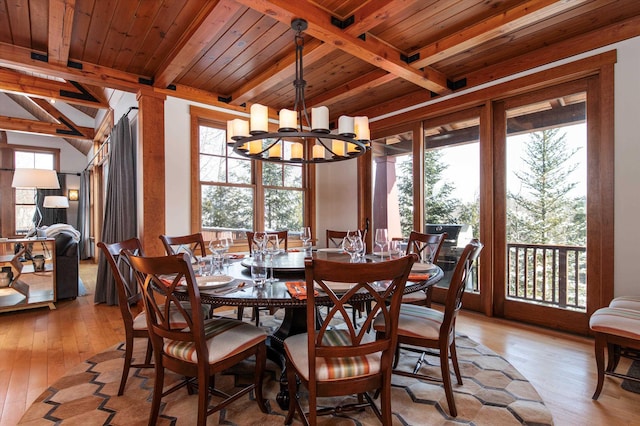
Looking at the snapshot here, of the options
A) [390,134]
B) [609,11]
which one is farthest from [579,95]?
[390,134]

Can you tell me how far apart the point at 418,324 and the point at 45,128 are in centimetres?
907

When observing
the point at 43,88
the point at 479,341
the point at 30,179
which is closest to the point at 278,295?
the point at 479,341

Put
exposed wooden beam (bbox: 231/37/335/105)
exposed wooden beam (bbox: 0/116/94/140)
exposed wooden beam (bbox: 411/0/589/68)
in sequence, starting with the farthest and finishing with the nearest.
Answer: exposed wooden beam (bbox: 0/116/94/140), exposed wooden beam (bbox: 231/37/335/105), exposed wooden beam (bbox: 411/0/589/68)

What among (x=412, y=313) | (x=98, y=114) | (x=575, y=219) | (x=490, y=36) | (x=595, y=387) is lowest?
(x=595, y=387)

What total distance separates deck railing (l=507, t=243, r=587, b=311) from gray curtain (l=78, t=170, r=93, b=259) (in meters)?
9.34

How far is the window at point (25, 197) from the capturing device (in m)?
8.49

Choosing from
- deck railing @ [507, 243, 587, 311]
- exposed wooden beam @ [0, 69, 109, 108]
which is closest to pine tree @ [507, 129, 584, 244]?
deck railing @ [507, 243, 587, 311]

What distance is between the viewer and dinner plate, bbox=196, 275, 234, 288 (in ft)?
5.84

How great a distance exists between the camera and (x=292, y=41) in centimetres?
294

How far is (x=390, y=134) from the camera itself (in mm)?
4586

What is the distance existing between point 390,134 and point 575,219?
2.37 m

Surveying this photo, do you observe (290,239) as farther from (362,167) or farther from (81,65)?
(81,65)

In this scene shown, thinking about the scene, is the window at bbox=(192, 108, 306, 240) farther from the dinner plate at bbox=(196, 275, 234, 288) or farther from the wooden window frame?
the dinner plate at bbox=(196, 275, 234, 288)

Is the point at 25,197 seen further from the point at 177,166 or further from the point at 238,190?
the point at 238,190
